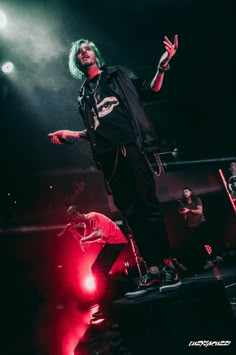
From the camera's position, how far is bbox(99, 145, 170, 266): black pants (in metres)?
1.97

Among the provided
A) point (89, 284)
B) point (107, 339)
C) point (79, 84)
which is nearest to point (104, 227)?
point (89, 284)

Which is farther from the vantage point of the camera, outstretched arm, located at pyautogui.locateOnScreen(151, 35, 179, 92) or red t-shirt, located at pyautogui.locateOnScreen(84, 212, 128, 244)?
red t-shirt, located at pyautogui.locateOnScreen(84, 212, 128, 244)

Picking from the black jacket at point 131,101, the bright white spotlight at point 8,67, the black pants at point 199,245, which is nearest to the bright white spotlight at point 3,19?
the bright white spotlight at point 8,67

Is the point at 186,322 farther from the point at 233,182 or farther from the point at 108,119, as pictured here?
the point at 233,182

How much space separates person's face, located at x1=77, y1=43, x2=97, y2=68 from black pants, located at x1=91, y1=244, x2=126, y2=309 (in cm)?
411

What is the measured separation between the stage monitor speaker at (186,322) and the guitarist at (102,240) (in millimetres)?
3440

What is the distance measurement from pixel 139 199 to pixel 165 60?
1104 millimetres

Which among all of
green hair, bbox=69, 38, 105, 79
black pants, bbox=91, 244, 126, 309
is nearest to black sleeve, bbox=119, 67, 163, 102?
green hair, bbox=69, 38, 105, 79

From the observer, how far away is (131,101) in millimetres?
2145

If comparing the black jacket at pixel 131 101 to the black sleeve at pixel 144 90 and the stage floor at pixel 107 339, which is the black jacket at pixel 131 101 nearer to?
the black sleeve at pixel 144 90

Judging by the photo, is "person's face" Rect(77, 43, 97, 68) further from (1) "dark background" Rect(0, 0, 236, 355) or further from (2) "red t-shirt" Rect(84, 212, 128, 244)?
(2) "red t-shirt" Rect(84, 212, 128, 244)

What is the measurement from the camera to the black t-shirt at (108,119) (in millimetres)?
2125

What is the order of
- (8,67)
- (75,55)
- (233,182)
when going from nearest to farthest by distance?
(75,55)
(8,67)
(233,182)

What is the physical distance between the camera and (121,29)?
13.6 ft
